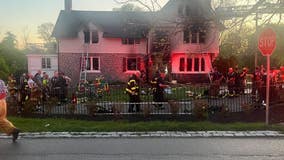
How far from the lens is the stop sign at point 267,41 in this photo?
39.7ft

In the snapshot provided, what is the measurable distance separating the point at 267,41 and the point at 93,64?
1155 inches

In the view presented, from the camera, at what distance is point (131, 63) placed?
4059 centimetres

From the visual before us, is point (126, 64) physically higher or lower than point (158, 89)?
higher

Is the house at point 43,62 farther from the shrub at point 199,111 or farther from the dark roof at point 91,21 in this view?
the shrub at point 199,111

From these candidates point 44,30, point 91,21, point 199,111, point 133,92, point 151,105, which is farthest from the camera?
point 44,30

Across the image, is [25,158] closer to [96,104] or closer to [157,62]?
[96,104]

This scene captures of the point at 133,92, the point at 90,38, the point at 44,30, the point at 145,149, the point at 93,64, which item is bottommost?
the point at 145,149

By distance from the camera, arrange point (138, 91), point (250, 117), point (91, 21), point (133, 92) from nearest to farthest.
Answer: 1. point (250, 117)
2. point (133, 92)
3. point (138, 91)
4. point (91, 21)

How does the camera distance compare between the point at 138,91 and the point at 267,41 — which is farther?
the point at 138,91

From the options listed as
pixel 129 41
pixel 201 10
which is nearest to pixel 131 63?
pixel 129 41

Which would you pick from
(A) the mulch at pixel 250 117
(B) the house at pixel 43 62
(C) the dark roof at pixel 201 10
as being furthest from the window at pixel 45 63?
(C) the dark roof at pixel 201 10

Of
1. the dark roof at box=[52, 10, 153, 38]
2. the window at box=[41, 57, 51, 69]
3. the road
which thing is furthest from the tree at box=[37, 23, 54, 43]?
the road

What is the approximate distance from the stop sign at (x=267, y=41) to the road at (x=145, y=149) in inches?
110

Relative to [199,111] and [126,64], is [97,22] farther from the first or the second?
[199,111]
